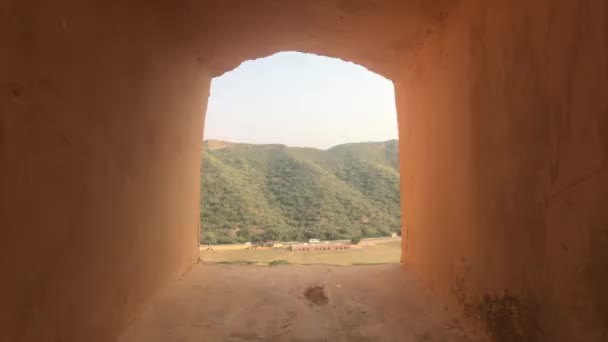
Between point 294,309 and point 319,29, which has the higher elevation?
point 319,29

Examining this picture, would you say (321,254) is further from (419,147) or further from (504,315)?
(504,315)

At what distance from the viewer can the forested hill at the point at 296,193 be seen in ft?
17.5

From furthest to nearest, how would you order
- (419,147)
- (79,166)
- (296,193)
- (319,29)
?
1. (296,193)
2. (419,147)
3. (319,29)
4. (79,166)

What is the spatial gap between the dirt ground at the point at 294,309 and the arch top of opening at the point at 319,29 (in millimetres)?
1306

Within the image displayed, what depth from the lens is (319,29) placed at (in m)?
2.19

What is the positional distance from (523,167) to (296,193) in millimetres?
5340

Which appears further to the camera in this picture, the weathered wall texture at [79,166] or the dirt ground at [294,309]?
the dirt ground at [294,309]

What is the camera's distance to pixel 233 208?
5598 millimetres

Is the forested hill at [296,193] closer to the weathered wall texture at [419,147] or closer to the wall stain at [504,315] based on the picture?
the weathered wall texture at [419,147]

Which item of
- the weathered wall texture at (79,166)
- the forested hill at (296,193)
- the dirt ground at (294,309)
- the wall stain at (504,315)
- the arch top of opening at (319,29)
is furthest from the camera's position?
the forested hill at (296,193)

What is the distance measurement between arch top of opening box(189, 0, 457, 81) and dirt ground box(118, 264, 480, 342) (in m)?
1.31

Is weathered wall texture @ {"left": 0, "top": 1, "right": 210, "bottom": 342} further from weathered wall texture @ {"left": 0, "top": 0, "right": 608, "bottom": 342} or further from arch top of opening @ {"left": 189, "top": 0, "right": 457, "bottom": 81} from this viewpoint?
arch top of opening @ {"left": 189, "top": 0, "right": 457, "bottom": 81}

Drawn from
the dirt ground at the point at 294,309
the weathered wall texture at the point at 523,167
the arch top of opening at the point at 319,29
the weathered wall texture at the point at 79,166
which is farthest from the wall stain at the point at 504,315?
the weathered wall texture at the point at 79,166

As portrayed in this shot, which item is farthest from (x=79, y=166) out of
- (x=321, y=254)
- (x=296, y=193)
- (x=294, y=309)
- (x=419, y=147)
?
(x=296, y=193)
